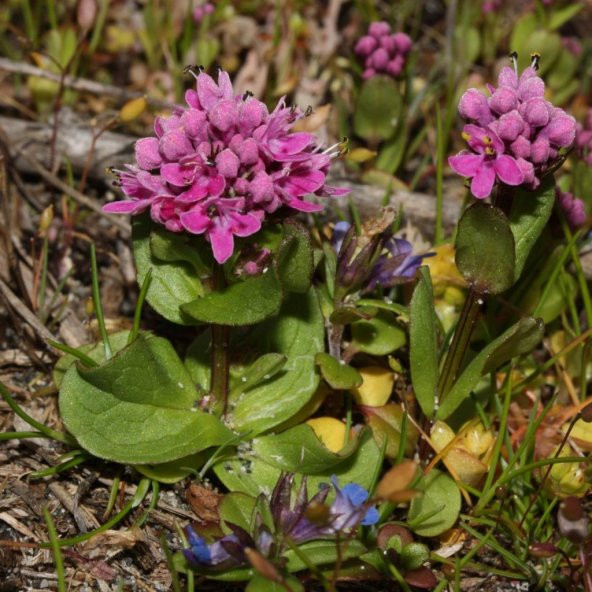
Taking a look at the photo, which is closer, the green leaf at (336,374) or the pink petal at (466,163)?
the pink petal at (466,163)

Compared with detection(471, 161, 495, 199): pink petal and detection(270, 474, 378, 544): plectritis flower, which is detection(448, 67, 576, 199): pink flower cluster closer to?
detection(471, 161, 495, 199): pink petal

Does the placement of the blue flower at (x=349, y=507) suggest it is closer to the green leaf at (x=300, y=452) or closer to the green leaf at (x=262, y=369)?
the green leaf at (x=300, y=452)

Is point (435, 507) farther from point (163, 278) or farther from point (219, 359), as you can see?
point (163, 278)

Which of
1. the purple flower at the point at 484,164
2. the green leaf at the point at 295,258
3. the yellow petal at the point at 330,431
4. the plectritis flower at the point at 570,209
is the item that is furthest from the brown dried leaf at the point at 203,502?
the plectritis flower at the point at 570,209

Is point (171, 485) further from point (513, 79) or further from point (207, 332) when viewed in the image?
point (513, 79)

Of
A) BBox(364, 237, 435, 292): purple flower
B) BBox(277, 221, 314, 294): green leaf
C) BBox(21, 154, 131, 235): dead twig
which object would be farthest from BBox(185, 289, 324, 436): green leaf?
BBox(21, 154, 131, 235): dead twig

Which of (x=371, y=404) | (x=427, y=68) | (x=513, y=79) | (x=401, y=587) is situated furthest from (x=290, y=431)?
(x=427, y=68)

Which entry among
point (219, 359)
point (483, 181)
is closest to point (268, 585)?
point (219, 359)
